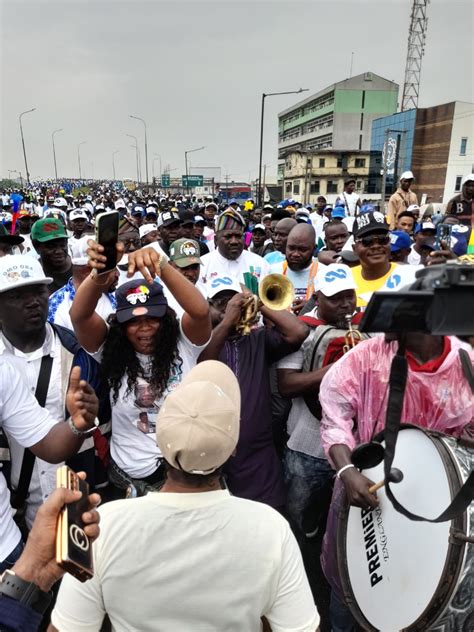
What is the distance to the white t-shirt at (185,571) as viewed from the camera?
133 centimetres

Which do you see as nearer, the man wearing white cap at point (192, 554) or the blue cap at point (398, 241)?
the man wearing white cap at point (192, 554)

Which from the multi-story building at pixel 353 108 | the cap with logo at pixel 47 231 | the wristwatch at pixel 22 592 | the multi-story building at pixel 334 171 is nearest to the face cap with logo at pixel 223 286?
the wristwatch at pixel 22 592

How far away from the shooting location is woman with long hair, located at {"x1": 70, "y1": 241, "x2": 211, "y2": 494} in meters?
2.65

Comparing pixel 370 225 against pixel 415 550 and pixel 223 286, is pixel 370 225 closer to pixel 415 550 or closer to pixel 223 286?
pixel 223 286

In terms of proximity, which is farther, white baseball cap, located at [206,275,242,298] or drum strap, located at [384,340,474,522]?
white baseball cap, located at [206,275,242,298]

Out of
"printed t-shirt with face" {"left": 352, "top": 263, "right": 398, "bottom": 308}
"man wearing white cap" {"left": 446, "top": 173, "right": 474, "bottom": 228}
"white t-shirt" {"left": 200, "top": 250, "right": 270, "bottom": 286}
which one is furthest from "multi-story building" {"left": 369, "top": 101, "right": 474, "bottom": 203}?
"printed t-shirt with face" {"left": 352, "top": 263, "right": 398, "bottom": 308}

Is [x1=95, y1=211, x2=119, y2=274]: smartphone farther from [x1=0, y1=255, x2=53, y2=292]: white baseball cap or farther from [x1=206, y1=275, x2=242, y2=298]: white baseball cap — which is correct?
[x1=206, y1=275, x2=242, y2=298]: white baseball cap

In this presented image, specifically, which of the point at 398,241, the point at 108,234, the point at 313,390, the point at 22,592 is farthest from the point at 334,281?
the point at 398,241

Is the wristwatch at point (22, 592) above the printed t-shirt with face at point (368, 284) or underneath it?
underneath

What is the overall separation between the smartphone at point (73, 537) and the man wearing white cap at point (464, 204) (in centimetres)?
767

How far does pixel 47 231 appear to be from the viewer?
4.94 m

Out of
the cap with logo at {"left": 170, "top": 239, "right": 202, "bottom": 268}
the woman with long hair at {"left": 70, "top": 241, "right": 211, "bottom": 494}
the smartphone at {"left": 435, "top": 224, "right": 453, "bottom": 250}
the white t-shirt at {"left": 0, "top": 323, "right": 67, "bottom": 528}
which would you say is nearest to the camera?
the white t-shirt at {"left": 0, "top": 323, "right": 67, "bottom": 528}

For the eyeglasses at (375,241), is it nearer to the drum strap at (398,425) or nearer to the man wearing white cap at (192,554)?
the drum strap at (398,425)

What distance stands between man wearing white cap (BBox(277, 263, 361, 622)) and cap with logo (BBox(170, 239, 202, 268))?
1.85 meters
